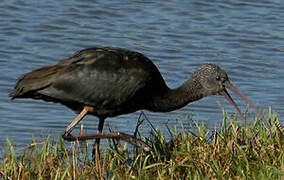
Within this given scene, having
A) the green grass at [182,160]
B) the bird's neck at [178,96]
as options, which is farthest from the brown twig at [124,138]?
the bird's neck at [178,96]

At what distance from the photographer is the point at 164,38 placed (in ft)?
45.3

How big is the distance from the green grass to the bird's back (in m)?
0.44

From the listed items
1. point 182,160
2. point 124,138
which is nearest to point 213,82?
point 124,138

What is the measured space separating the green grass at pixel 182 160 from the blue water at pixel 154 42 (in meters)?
1.87

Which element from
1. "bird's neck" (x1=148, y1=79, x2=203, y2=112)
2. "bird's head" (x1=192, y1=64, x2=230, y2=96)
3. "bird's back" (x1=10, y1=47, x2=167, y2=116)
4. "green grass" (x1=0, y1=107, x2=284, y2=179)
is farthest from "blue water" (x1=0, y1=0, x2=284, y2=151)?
"green grass" (x1=0, y1=107, x2=284, y2=179)

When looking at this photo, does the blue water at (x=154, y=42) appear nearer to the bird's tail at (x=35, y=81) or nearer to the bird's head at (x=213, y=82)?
the bird's head at (x=213, y=82)

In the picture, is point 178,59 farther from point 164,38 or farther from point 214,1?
point 214,1

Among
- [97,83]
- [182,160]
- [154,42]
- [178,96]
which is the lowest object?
[182,160]

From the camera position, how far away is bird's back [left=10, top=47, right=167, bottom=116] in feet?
24.9

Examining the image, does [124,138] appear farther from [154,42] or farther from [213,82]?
[154,42]

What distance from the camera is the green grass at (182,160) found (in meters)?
6.75

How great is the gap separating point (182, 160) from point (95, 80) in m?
1.20

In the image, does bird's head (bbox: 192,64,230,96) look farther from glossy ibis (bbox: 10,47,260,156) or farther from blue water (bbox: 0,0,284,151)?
blue water (bbox: 0,0,284,151)

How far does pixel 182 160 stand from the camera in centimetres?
706
